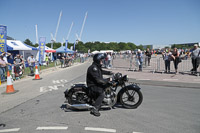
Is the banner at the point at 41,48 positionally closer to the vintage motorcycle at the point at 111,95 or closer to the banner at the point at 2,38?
the banner at the point at 2,38

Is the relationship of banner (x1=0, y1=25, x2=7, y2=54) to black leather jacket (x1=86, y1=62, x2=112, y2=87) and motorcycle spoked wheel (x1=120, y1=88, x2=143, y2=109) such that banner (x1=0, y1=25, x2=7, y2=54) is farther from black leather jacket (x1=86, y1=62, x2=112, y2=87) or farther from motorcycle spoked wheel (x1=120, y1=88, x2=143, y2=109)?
motorcycle spoked wheel (x1=120, y1=88, x2=143, y2=109)

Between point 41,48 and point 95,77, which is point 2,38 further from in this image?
point 95,77

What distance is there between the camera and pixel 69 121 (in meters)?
3.69

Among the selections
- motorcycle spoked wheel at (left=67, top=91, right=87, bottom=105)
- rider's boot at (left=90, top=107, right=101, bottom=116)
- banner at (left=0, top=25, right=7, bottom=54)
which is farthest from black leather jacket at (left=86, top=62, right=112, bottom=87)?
banner at (left=0, top=25, right=7, bottom=54)

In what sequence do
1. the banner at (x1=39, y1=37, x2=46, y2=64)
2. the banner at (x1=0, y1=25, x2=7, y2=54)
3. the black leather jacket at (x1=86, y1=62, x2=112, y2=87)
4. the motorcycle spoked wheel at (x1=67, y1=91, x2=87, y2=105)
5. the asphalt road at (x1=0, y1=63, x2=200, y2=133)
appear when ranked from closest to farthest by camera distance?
the asphalt road at (x1=0, y1=63, x2=200, y2=133) → the black leather jacket at (x1=86, y1=62, x2=112, y2=87) → the motorcycle spoked wheel at (x1=67, y1=91, x2=87, y2=105) → the banner at (x1=0, y1=25, x2=7, y2=54) → the banner at (x1=39, y1=37, x2=46, y2=64)

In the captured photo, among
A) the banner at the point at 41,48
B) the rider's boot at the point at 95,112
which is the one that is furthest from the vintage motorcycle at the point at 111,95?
the banner at the point at 41,48

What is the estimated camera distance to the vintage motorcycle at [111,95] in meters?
4.19

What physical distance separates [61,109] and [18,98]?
2383 mm

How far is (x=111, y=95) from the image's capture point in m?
4.23

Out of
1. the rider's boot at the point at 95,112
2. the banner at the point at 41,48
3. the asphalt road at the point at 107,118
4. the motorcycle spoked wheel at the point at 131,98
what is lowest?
the asphalt road at the point at 107,118

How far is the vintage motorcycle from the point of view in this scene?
165 inches

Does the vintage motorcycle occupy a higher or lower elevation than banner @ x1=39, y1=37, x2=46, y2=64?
lower

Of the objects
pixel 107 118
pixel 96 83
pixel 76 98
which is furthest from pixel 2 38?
pixel 107 118

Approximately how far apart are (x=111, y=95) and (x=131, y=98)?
26.6 inches
